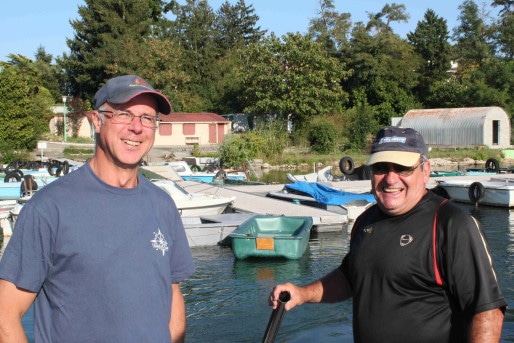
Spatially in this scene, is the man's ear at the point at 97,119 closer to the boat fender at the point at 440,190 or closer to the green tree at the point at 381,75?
the boat fender at the point at 440,190

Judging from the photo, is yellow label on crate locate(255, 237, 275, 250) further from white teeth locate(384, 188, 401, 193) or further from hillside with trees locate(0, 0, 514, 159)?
hillside with trees locate(0, 0, 514, 159)

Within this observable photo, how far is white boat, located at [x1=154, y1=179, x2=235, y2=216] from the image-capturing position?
1709 cm

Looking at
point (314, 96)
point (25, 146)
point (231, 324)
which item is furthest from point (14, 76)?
point (231, 324)

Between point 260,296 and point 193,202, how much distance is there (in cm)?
654

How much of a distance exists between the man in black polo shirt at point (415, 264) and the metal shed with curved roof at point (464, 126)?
4920 cm

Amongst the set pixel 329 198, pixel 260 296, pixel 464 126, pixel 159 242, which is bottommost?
pixel 260 296

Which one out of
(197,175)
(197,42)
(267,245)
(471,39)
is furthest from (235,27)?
(267,245)

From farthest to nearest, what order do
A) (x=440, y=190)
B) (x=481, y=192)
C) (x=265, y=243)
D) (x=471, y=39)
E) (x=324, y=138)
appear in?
1. (x=471, y=39)
2. (x=324, y=138)
3. (x=440, y=190)
4. (x=481, y=192)
5. (x=265, y=243)

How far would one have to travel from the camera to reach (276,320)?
11.1 feet

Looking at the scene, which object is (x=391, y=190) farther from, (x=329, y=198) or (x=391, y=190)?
(x=329, y=198)

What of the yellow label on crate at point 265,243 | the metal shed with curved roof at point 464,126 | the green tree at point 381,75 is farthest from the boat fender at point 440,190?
the green tree at point 381,75

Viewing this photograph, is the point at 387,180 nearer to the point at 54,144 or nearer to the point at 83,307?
the point at 83,307

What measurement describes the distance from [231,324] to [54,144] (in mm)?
43930

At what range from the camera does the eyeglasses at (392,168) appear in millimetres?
3201
